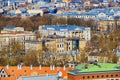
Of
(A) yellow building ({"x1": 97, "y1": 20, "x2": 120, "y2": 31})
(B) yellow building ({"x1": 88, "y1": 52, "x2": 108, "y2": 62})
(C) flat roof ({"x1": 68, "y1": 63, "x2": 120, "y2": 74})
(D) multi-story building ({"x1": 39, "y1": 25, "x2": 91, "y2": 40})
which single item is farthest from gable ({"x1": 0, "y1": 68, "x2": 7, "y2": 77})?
(A) yellow building ({"x1": 97, "y1": 20, "x2": 120, "y2": 31})

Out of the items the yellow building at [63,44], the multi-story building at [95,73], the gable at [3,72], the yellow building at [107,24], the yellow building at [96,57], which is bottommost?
the yellow building at [107,24]

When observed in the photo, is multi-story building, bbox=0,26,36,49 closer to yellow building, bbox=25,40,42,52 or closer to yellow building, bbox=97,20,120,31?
yellow building, bbox=25,40,42,52

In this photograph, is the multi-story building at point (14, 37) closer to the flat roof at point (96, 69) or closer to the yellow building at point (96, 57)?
the yellow building at point (96, 57)

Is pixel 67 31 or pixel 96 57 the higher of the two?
pixel 96 57

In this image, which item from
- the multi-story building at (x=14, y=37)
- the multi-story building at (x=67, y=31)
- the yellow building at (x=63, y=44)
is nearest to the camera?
the yellow building at (x=63, y=44)

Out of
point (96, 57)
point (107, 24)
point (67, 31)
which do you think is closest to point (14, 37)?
point (67, 31)

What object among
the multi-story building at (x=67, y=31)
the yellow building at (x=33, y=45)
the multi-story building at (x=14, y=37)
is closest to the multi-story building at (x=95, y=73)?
the yellow building at (x=33, y=45)

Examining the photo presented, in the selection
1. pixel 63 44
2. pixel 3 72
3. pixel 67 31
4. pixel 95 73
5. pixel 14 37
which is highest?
pixel 95 73

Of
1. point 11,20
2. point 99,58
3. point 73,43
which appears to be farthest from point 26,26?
point 99,58

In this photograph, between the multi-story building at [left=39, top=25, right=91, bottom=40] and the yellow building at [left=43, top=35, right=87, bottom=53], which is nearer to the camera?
the yellow building at [left=43, top=35, right=87, bottom=53]

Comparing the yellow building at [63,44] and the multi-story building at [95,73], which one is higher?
the multi-story building at [95,73]

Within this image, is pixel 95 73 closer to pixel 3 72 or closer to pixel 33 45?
pixel 3 72

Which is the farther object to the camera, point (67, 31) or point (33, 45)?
point (67, 31)

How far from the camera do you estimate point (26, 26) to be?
57.1 metres
